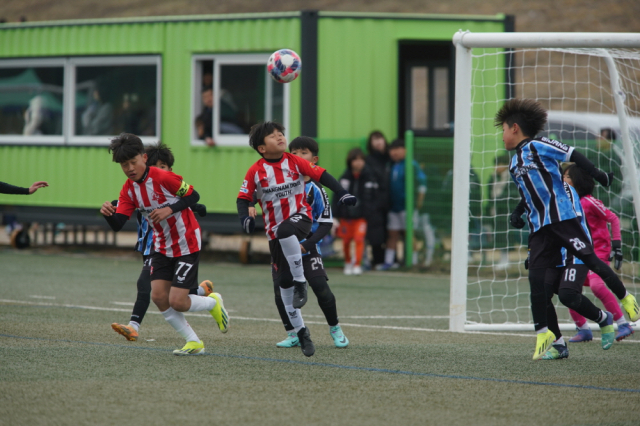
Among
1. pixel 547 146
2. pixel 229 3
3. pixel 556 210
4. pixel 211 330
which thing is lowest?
pixel 211 330

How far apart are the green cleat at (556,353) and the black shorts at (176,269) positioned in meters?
2.65

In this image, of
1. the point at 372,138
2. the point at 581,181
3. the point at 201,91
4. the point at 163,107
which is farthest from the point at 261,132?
the point at 163,107

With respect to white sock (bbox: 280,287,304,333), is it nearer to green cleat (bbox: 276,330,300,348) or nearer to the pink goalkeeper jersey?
green cleat (bbox: 276,330,300,348)

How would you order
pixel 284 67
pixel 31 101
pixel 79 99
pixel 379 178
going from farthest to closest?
pixel 31 101
pixel 79 99
pixel 379 178
pixel 284 67

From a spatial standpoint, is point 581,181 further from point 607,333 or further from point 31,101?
point 31,101

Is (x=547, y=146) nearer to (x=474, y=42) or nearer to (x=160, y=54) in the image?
(x=474, y=42)

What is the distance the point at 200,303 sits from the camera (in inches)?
255

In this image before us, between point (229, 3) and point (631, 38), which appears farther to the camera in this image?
point (229, 3)

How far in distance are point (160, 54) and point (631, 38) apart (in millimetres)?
8795

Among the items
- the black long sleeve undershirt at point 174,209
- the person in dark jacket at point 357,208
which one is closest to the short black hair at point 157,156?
the black long sleeve undershirt at point 174,209

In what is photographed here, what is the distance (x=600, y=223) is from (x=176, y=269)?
12.1ft

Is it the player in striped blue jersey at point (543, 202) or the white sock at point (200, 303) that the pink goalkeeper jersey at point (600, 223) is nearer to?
the player in striped blue jersey at point (543, 202)

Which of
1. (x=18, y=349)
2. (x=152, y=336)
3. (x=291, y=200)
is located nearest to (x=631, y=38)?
(x=291, y=200)

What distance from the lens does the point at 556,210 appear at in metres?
6.04
